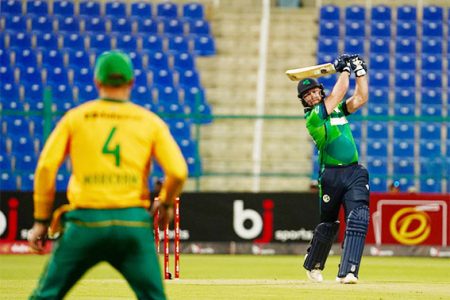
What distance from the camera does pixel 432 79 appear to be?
29.8 metres

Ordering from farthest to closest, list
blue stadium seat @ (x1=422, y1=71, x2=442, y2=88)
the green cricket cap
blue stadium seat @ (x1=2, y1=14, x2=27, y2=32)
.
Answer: blue stadium seat @ (x1=2, y1=14, x2=27, y2=32) < blue stadium seat @ (x1=422, y1=71, x2=442, y2=88) < the green cricket cap

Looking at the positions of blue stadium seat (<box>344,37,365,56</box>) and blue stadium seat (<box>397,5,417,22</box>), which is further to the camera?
blue stadium seat (<box>397,5,417,22</box>)

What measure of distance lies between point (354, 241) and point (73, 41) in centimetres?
1892

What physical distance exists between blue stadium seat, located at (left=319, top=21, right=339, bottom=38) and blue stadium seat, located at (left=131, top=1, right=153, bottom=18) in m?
4.67

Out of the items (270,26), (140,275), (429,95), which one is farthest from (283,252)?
(140,275)

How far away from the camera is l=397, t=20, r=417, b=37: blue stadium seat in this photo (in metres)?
31.1

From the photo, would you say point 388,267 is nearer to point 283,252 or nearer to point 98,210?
point 283,252

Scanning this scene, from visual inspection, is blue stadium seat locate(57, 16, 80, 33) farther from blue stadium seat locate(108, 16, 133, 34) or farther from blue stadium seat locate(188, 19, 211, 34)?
blue stadium seat locate(188, 19, 211, 34)

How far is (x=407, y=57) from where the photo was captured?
3053 cm

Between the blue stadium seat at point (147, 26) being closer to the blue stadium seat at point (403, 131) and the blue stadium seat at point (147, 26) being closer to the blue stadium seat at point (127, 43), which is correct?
the blue stadium seat at point (127, 43)

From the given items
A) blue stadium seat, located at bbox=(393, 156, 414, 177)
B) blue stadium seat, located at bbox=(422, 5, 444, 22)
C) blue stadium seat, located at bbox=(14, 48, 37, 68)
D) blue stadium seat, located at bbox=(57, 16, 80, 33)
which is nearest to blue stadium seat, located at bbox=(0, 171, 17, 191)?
blue stadium seat, located at bbox=(14, 48, 37, 68)

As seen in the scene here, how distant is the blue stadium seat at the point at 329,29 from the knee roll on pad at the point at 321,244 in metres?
17.7

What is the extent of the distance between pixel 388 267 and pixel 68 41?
14632 millimetres

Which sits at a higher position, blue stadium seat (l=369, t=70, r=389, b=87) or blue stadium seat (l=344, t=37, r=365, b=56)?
blue stadium seat (l=344, t=37, r=365, b=56)
